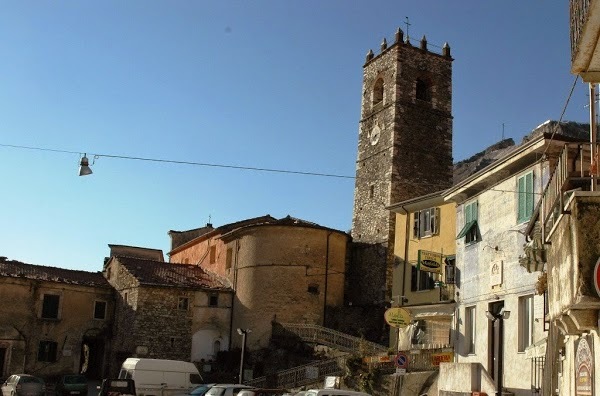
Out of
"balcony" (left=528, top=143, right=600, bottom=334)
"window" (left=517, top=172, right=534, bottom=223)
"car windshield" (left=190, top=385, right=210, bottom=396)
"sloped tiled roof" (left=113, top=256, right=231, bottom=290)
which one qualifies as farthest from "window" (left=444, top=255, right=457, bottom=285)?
"sloped tiled roof" (left=113, top=256, right=231, bottom=290)

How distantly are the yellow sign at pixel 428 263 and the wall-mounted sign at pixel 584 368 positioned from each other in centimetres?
1819

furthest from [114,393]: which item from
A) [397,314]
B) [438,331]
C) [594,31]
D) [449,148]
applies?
[449,148]

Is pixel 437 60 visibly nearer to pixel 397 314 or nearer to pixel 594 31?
pixel 397 314

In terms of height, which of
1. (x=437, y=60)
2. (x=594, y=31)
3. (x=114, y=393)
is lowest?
(x=114, y=393)

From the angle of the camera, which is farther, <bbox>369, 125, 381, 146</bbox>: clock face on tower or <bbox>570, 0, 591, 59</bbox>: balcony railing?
<bbox>369, 125, 381, 146</bbox>: clock face on tower

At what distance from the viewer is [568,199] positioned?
10.2m

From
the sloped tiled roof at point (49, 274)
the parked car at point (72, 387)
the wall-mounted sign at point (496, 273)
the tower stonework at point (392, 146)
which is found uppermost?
the tower stonework at point (392, 146)

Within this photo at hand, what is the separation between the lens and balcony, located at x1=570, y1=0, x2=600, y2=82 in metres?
9.14

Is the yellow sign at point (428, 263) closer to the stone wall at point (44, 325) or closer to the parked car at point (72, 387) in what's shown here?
the parked car at point (72, 387)

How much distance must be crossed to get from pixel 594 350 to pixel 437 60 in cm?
4421

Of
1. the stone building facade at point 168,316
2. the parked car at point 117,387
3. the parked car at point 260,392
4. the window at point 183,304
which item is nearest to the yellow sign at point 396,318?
the parked car at point 260,392

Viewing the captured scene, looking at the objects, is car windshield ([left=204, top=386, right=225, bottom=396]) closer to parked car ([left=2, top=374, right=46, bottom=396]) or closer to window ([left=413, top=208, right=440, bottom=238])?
parked car ([left=2, top=374, right=46, bottom=396])

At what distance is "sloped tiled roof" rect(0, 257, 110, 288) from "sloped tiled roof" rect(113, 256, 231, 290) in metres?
2.34

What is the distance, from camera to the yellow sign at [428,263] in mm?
29078
